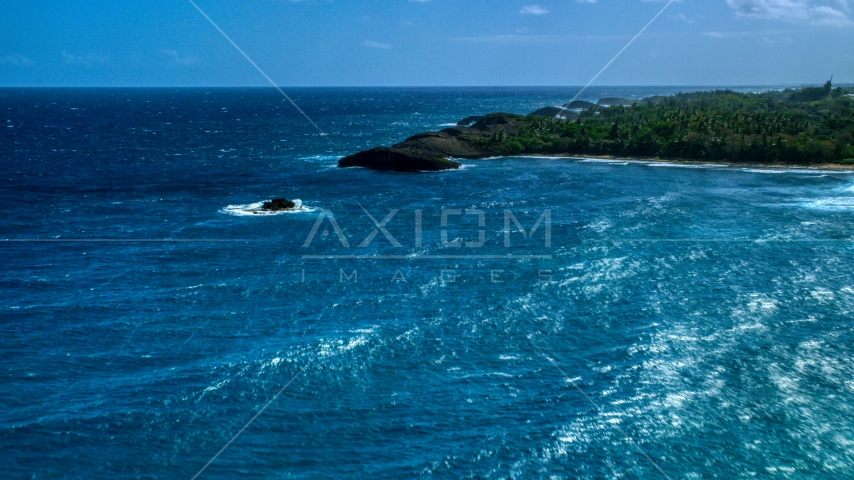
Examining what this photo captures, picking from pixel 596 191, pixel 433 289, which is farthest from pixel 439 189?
pixel 433 289

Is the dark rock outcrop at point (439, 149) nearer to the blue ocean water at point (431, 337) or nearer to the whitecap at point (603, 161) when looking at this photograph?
the whitecap at point (603, 161)

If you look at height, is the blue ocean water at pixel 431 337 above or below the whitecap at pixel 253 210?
below

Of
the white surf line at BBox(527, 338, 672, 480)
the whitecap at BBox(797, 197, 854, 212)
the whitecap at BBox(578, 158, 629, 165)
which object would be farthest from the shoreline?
the white surf line at BBox(527, 338, 672, 480)

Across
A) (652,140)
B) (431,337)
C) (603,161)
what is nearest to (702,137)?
(652,140)

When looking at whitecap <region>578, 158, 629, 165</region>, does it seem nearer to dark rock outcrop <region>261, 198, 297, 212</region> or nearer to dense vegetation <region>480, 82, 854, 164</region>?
dense vegetation <region>480, 82, 854, 164</region>

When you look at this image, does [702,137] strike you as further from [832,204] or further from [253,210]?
[253,210]

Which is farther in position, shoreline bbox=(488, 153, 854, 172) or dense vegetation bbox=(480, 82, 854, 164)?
dense vegetation bbox=(480, 82, 854, 164)

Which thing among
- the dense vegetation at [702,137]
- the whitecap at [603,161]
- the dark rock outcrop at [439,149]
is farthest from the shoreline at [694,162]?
the dark rock outcrop at [439,149]
